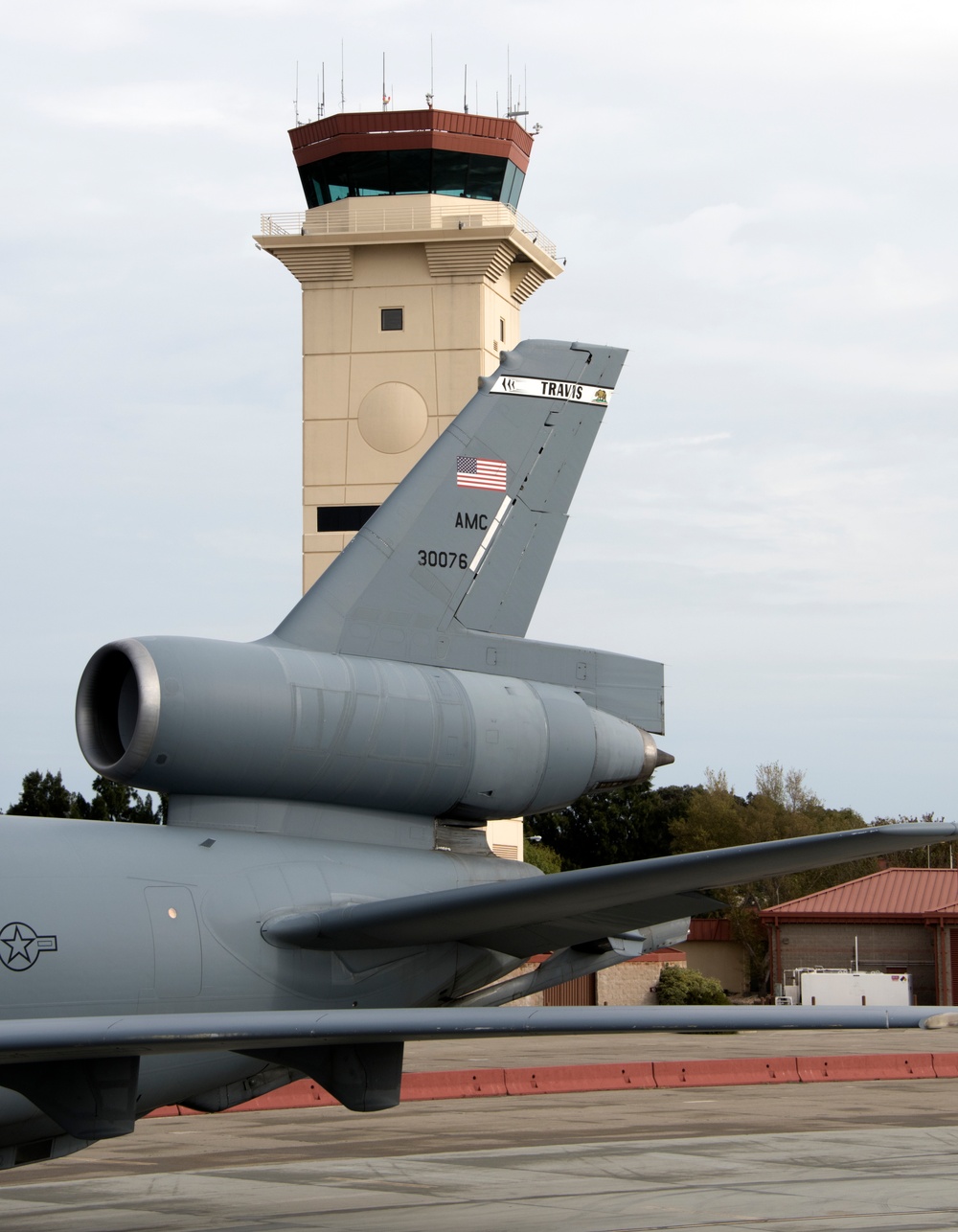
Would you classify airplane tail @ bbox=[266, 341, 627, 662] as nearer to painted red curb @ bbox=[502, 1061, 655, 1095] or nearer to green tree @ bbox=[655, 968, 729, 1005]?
painted red curb @ bbox=[502, 1061, 655, 1095]

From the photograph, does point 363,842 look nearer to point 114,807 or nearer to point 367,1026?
point 367,1026

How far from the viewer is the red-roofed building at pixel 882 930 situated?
4859 cm

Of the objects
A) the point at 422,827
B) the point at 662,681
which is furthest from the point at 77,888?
the point at 662,681

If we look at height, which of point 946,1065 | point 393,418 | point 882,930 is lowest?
point 946,1065

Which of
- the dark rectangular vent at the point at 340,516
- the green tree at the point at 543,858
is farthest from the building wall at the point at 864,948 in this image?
the dark rectangular vent at the point at 340,516

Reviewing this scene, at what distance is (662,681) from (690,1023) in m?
4.96

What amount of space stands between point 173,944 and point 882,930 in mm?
43051

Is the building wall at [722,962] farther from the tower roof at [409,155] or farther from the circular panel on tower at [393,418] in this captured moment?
the tower roof at [409,155]

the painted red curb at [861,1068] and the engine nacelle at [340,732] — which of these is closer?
the engine nacelle at [340,732]

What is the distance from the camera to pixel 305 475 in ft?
190

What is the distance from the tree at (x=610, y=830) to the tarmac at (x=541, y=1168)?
192 ft

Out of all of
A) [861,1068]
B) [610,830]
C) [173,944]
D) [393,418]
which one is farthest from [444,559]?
[610,830]

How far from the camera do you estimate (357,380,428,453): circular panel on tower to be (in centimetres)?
5638

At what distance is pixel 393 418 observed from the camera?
56562 mm
